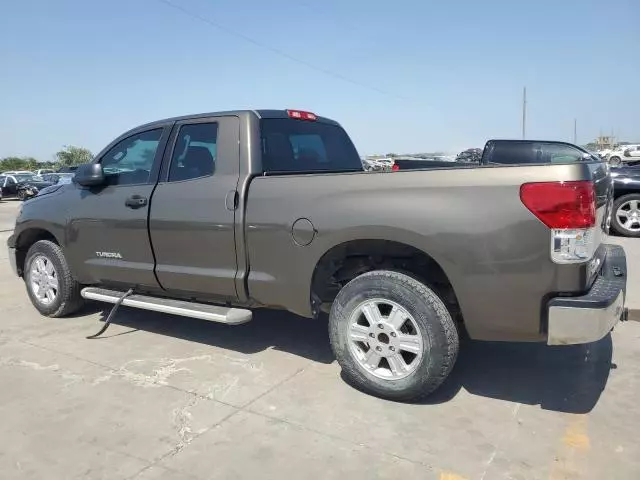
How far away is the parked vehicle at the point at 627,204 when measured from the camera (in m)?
9.67

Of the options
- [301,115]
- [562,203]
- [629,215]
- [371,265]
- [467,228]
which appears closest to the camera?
[562,203]

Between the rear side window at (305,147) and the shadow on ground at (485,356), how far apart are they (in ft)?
4.84

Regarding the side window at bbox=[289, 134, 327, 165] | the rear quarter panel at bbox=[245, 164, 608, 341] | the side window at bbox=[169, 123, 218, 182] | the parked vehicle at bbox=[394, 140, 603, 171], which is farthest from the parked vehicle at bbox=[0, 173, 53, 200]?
the rear quarter panel at bbox=[245, 164, 608, 341]

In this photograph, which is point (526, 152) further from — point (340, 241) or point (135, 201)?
point (135, 201)

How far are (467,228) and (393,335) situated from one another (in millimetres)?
833

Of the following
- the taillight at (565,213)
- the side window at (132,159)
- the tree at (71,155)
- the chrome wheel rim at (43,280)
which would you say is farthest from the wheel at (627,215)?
the tree at (71,155)

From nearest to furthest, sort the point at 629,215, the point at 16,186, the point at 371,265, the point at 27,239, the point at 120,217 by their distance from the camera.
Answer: the point at 371,265, the point at 120,217, the point at 27,239, the point at 629,215, the point at 16,186

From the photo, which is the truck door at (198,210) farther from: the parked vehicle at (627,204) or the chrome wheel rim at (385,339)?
the parked vehicle at (627,204)

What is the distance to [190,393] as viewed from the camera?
3.68 metres

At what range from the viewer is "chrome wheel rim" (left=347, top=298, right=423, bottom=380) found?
3.38m

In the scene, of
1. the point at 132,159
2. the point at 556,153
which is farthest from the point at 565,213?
the point at 556,153

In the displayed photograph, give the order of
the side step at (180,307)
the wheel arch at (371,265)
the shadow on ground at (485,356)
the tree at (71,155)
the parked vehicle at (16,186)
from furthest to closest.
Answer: the tree at (71,155), the parked vehicle at (16,186), the side step at (180,307), the shadow on ground at (485,356), the wheel arch at (371,265)

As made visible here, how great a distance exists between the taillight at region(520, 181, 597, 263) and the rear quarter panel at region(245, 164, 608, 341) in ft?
0.13

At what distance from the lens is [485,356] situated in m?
4.32
